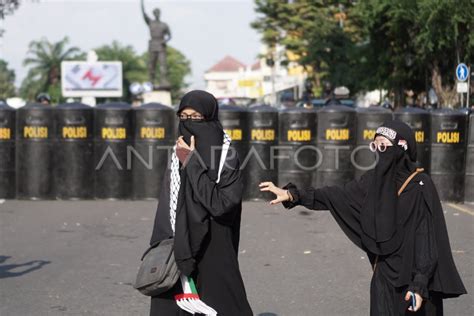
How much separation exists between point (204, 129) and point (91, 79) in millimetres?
80342

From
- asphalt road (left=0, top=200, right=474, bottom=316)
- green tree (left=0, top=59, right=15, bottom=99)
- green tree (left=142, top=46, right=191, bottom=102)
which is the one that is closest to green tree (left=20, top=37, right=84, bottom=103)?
green tree (left=0, top=59, right=15, bottom=99)

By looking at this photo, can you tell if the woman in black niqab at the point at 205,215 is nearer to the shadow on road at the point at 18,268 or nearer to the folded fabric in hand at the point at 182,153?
the folded fabric in hand at the point at 182,153

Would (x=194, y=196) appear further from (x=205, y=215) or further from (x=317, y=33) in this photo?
(x=317, y=33)

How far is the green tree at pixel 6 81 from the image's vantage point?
11021 centimetres

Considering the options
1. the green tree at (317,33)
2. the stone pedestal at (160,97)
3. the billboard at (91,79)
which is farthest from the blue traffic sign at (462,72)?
the billboard at (91,79)

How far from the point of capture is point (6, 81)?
4852 inches

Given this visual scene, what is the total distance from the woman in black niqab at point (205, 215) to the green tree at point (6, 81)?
3666 inches

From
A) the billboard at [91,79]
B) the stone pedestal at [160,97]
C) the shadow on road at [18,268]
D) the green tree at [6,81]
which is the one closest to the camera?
the shadow on road at [18,268]

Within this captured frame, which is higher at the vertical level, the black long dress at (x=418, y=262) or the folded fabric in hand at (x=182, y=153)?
the folded fabric in hand at (x=182, y=153)

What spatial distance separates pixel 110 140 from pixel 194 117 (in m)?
9.77

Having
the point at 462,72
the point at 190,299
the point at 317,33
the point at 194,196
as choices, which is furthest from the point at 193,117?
the point at 317,33

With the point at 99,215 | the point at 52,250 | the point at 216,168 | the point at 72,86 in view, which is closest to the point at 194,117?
the point at 216,168

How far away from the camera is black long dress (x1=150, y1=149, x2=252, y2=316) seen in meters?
4.43

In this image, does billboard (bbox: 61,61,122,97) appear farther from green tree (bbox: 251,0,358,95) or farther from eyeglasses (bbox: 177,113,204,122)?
eyeglasses (bbox: 177,113,204,122)
